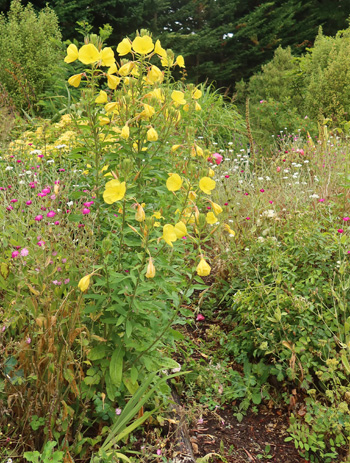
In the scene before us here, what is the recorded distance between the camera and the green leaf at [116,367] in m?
1.75

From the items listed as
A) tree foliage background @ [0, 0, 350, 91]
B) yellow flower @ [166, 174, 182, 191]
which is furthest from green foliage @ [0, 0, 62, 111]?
yellow flower @ [166, 174, 182, 191]

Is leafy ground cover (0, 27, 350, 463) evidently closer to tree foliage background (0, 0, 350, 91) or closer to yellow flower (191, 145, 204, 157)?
yellow flower (191, 145, 204, 157)

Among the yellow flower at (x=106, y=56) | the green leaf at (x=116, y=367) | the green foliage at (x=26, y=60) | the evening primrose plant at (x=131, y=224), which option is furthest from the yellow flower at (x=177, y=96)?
the green foliage at (x=26, y=60)

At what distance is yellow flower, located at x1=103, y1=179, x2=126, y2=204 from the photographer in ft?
4.97

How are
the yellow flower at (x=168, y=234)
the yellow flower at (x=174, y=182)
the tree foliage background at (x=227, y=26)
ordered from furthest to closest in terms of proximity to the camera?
the tree foliage background at (x=227, y=26) < the yellow flower at (x=174, y=182) < the yellow flower at (x=168, y=234)

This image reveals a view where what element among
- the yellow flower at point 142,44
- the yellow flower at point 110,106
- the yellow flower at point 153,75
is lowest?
the yellow flower at point 110,106

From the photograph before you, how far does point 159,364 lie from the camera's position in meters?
1.91

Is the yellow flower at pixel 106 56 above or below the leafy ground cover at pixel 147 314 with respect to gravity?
above

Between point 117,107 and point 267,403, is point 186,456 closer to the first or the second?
point 267,403

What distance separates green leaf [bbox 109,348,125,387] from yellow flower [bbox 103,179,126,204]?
69 cm

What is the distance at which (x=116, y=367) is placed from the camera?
5.82 feet

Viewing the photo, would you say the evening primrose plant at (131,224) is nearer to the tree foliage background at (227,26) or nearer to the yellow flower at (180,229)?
the yellow flower at (180,229)

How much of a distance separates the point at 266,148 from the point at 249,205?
3.11 metres

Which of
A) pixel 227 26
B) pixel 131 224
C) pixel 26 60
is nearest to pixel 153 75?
pixel 131 224
